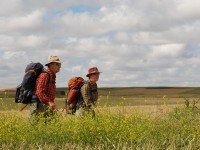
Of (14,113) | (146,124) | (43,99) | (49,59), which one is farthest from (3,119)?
(146,124)

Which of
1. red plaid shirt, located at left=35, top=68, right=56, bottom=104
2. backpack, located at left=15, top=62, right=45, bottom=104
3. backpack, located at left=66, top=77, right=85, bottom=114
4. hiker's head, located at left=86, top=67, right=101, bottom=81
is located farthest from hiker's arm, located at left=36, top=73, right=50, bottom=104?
hiker's head, located at left=86, top=67, right=101, bottom=81

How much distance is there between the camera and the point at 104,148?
7.75 metres

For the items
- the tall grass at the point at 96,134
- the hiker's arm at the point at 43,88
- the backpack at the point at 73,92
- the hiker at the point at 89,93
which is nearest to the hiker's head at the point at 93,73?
the hiker at the point at 89,93

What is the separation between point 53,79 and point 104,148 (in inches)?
80.1

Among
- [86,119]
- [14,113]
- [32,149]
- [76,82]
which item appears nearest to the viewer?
[32,149]

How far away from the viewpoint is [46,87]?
8945mm

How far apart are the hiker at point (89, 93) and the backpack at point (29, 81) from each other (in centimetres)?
101

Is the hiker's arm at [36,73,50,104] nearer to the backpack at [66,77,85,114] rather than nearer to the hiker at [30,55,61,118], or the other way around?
the hiker at [30,55,61,118]

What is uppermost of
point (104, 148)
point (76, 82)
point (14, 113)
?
point (76, 82)

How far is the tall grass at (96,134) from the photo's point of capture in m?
7.84

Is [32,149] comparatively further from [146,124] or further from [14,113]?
[146,124]

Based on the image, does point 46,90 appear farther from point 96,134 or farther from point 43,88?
point 96,134

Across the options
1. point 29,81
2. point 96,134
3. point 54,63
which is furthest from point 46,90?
point 96,134

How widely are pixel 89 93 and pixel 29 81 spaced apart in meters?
1.27
